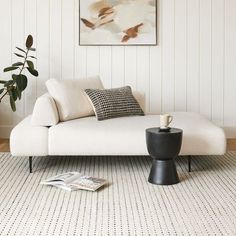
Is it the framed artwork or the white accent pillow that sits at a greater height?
the framed artwork

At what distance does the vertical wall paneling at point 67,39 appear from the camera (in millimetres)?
5328

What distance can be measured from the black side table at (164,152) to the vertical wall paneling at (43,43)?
2.42 meters

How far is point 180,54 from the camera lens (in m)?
5.39

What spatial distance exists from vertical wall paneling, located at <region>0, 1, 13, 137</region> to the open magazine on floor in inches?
91.5

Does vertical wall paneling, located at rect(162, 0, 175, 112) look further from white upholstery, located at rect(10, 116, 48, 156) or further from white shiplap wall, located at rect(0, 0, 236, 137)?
white upholstery, located at rect(10, 116, 48, 156)

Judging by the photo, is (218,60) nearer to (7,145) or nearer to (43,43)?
(43,43)

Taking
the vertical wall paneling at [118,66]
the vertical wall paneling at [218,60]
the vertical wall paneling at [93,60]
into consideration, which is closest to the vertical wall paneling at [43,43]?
the vertical wall paneling at [93,60]

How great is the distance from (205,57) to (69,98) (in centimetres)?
213

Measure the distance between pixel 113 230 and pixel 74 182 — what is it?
36.5 inches

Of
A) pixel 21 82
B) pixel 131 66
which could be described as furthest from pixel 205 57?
pixel 21 82

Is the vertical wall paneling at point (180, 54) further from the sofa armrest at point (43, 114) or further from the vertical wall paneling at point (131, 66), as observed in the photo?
the sofa armrest at point (43, 114)

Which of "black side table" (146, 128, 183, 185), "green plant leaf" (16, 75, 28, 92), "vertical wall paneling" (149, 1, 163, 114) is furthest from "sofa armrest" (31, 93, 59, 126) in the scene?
"vertical wall paneling" (149, 1, 163, 114)

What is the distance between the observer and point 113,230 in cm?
243

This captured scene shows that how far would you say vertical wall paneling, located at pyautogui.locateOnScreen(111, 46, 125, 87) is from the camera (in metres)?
5.39
